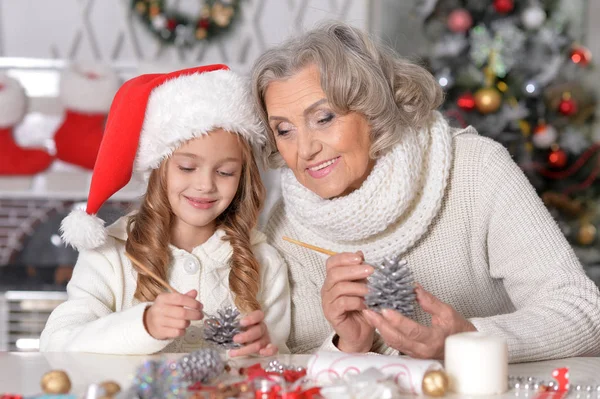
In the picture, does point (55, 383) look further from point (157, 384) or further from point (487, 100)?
point (487, 100)

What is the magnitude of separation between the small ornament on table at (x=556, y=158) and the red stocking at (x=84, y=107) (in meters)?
2.11

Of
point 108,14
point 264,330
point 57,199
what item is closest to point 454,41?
point 108,14

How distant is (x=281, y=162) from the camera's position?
1.81m

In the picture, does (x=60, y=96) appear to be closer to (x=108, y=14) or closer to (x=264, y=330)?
(x=108, y=14)

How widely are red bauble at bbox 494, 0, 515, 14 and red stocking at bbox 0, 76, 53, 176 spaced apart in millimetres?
2269

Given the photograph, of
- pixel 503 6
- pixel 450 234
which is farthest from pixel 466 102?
pixel 450 234

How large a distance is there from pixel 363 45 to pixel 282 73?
18 centimetres

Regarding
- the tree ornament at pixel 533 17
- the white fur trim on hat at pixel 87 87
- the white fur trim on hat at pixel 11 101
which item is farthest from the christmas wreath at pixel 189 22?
the tree ornament at pixel 533 17

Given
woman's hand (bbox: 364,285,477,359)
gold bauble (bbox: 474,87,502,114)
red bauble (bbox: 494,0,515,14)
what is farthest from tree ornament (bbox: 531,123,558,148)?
woman's hand (bbox: 364,285,477,359)

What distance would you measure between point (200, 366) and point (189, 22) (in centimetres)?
326

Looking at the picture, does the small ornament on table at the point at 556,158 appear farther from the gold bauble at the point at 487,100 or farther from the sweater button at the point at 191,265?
the sweater button at the point at 191,265

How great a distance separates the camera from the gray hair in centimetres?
161

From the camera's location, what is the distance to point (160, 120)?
1.67m

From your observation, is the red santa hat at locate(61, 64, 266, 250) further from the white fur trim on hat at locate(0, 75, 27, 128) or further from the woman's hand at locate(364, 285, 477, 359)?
the white fur trim on hat at locate(0, 75, 27, 128)
